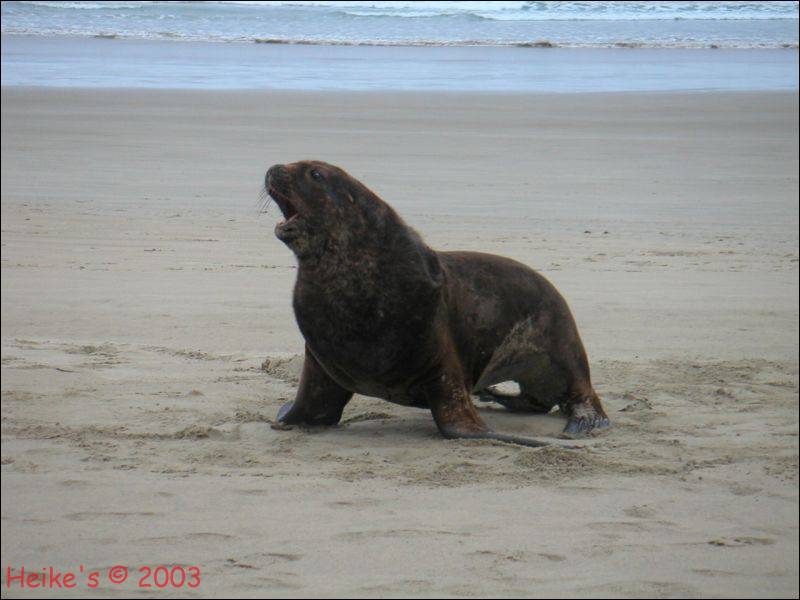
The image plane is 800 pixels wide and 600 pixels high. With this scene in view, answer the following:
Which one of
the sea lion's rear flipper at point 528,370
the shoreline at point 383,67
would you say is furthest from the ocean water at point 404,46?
the sea lion's rear flipper at point 528,370

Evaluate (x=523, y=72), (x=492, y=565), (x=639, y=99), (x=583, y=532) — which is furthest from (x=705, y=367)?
(x=523, y=72)

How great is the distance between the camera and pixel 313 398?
18.5 ft

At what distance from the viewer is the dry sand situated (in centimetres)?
391

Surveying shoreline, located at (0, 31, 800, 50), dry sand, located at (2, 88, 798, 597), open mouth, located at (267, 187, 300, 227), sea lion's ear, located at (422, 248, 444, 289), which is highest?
open mouth, located at (267, 187, 300, 227)

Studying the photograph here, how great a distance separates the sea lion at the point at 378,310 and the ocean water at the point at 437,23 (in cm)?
2894

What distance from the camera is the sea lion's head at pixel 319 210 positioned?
5.30m

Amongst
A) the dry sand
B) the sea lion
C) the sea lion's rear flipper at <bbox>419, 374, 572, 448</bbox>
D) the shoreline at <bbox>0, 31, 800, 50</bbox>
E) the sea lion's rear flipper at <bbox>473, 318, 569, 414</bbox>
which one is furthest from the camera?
the shoreline at <bbox>0, 31, 800, 50</bbox>

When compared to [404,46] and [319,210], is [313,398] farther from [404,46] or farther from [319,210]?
[404,46]

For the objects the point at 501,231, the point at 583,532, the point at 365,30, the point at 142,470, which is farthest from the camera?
the point at 365,30

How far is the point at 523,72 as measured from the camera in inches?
1097

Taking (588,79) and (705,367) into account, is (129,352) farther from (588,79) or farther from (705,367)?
(588,79)

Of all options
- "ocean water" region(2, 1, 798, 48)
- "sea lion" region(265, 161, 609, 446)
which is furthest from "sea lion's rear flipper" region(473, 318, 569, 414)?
"ocean water" region(2, 1, 798, 48)

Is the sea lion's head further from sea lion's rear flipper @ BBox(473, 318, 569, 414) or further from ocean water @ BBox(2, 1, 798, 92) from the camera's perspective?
ocean water @ BBox(2, 1, 798, 92)

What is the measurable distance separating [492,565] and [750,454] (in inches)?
59.7
